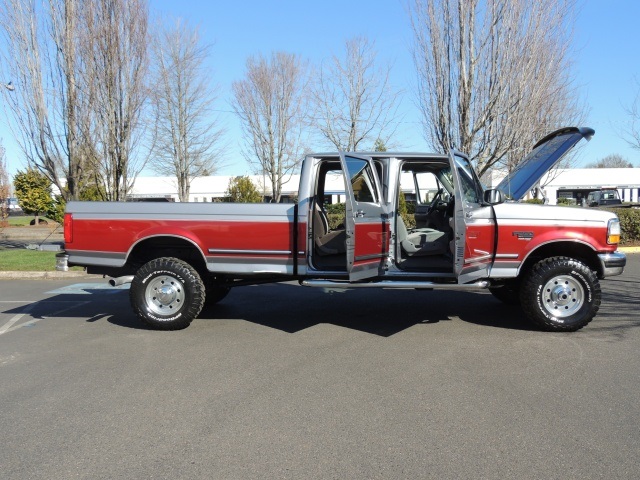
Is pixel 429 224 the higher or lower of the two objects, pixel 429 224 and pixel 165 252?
the higher

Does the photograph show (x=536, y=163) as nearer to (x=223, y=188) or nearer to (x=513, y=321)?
(x=513, y=321)

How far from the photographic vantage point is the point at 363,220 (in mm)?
5992

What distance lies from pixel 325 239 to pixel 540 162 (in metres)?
3.06

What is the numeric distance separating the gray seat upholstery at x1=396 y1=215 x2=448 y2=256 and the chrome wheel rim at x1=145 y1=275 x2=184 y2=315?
2888 millimetres

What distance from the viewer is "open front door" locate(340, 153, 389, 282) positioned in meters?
5.93

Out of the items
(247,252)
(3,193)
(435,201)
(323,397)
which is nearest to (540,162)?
(435,201)

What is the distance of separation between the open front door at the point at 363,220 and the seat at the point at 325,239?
633 mm

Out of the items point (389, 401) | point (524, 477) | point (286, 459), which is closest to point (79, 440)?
point (286, 459)

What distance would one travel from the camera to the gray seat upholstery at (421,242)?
21.2ft

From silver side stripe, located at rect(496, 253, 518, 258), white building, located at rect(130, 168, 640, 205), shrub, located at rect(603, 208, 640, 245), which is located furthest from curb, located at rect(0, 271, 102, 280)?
white building, located at rect(130, 168, 640, 205)

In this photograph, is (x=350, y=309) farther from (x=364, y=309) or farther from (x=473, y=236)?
(x=473, y=236)

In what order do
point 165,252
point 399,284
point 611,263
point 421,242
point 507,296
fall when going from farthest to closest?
point 507,296
point 165,252
point 421,242
point 611,263
point 399,284

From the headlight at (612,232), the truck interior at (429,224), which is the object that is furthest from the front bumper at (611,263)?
the truck interior at (429,224)

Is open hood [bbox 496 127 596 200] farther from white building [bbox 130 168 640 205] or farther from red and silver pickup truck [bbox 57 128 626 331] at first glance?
white building [bbox 130 168 640 205]
